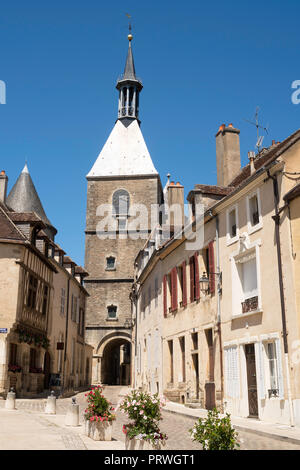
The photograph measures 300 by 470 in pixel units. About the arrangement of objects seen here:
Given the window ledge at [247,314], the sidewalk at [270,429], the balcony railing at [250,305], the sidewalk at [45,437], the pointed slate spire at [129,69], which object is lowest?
the sidewalk at [270,429]

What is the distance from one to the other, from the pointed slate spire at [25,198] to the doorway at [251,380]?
1047 inches

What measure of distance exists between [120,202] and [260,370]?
31237 mm

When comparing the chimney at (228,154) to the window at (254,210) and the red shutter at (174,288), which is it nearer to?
the red shutter at (174,288)

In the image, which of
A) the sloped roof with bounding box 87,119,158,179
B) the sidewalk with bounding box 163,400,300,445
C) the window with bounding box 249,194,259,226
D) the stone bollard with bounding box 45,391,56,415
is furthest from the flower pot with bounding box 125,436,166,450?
the sloped roof with bounding box 87,119,158,179

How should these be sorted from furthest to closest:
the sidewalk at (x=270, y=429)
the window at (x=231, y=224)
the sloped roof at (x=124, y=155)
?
the sloped roof at (x=124, y=155) → the window at (x=231, y=224) → the sidewalk at (x=270, y=429)

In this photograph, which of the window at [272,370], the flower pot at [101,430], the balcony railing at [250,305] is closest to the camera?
the flower pot at [101,430]

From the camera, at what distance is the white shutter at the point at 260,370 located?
11477 millimetres

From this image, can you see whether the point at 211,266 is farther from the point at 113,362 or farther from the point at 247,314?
the point at 113,362

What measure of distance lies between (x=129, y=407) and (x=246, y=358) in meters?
6.82

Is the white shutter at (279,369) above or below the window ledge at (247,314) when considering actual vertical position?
below

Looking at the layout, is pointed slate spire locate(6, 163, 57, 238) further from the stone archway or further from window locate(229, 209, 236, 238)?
window locate(229, 209, 236, 238)

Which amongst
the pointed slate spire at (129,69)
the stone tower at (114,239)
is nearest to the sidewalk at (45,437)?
the stone tower at (114,239)
